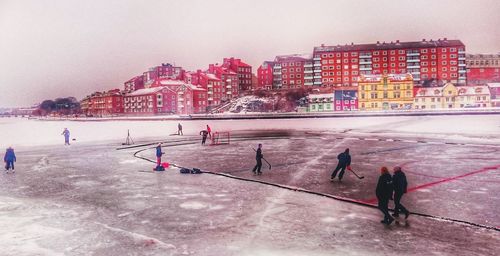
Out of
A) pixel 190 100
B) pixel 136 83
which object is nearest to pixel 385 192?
pixel 190 100

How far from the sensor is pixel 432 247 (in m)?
8.06

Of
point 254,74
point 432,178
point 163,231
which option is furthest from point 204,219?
point 254,74

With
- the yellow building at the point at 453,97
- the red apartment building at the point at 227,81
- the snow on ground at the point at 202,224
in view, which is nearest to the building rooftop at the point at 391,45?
the yellow building at the point at 453,97

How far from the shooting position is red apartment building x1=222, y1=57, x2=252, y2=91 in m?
152

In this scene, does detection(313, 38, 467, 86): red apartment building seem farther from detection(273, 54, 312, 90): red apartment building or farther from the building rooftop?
detection(273, 54, 312, 90): red apartment building

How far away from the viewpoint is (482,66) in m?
136

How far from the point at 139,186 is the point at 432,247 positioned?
10.6m

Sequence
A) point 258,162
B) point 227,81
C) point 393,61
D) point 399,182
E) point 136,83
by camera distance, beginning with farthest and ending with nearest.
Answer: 1. point 136,83
2. point 227,81
3. point 393,61
4. point 258,162
5. point 399,182

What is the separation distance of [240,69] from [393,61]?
56.6m

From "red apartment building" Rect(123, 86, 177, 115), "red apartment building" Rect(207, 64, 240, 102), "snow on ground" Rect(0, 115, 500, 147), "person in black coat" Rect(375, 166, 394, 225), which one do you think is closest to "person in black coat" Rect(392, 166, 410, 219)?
"person in black coat" Rect(375, 166, 394, 225)

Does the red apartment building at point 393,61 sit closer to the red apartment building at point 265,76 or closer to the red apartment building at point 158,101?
the red apartment building at point 265,76

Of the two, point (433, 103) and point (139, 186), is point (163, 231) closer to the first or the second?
point (139, 186)

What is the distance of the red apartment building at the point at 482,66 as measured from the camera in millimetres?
132000

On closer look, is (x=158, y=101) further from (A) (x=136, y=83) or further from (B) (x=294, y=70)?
(A) (x=136, y=83)
